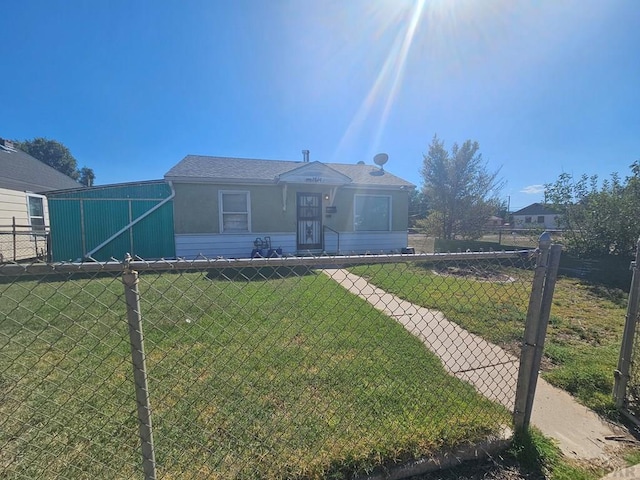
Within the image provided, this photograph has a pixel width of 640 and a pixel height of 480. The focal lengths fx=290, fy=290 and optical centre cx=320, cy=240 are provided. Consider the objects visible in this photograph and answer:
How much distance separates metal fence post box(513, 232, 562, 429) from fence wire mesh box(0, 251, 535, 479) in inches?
5.3

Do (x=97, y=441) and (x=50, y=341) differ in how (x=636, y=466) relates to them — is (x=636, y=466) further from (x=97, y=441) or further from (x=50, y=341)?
(x=50, y=341)

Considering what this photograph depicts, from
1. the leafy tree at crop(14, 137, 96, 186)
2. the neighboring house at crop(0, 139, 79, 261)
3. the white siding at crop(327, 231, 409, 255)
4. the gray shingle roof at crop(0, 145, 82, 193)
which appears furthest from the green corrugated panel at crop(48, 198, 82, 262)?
the leafy tree at crop(14, 137, 96, 186)

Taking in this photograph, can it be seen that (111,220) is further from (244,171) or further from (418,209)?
(418,209)

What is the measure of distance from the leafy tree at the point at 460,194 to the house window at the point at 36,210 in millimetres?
18246

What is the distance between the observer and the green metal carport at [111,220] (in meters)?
8.89

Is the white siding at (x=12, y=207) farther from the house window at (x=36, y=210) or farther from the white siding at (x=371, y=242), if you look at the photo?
the white siding at (x=371, y=242)

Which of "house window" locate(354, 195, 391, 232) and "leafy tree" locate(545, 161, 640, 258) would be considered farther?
"house window" locate(354, 195, 391, 232)

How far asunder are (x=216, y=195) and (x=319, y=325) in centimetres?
712

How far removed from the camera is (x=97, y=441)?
193cm

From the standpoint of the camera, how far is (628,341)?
7.44 ft

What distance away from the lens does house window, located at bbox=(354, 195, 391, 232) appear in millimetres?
11516

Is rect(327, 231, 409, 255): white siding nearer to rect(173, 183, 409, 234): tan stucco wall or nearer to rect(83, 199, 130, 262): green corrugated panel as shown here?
rect(173, 183, 409, 234): tan stucco wall

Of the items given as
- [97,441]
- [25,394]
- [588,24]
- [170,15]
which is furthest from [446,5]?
[25,394]

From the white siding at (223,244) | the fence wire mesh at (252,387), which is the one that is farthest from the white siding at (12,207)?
the fence wire mesh at (252,387)
